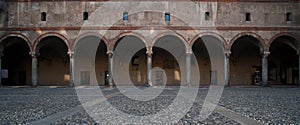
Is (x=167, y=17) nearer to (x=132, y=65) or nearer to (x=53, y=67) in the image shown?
(x=132, y=65)

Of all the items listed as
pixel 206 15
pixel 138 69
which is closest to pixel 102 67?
pixel 138 69

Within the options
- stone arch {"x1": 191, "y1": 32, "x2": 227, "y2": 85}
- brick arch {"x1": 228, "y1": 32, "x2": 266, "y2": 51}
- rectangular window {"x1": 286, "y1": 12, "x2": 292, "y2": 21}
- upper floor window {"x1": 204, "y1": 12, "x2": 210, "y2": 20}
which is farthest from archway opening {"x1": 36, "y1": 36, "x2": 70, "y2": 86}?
rectangular window {"x1": 286, "y1": 12, "x2": 292, "y2": 21}

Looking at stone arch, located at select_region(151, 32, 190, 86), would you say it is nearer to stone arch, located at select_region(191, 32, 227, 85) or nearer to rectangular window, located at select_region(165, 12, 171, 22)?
stone arch, located at select_region(191, 32, 227, 85)

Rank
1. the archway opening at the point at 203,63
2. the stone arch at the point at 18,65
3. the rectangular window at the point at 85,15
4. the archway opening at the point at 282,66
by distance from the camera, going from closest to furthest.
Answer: the rectangular window at the point at 85,15 < the archway opening at the point at 282,66 < the stone arch at the point at 18,65 < the archway opening at the point at 203,63

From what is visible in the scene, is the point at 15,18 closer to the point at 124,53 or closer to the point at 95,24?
the point at 95,24

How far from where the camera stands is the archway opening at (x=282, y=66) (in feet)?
82.2

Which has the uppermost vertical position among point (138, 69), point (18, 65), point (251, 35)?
point (251, 35)

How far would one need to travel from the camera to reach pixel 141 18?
21.1 m

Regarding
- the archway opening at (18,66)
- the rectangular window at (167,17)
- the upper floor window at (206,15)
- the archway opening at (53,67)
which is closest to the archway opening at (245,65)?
the upper floor window at (206,15)

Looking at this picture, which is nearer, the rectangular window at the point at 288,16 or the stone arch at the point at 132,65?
the rectangular window at the point at 288,16

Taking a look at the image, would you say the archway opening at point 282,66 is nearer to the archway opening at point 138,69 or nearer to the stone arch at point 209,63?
the stone arch at point 209,63

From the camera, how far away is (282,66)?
25.8 m

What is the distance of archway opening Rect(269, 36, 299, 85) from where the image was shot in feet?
82.2

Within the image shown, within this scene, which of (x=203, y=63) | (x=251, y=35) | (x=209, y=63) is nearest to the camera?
(x=251, y=35)
